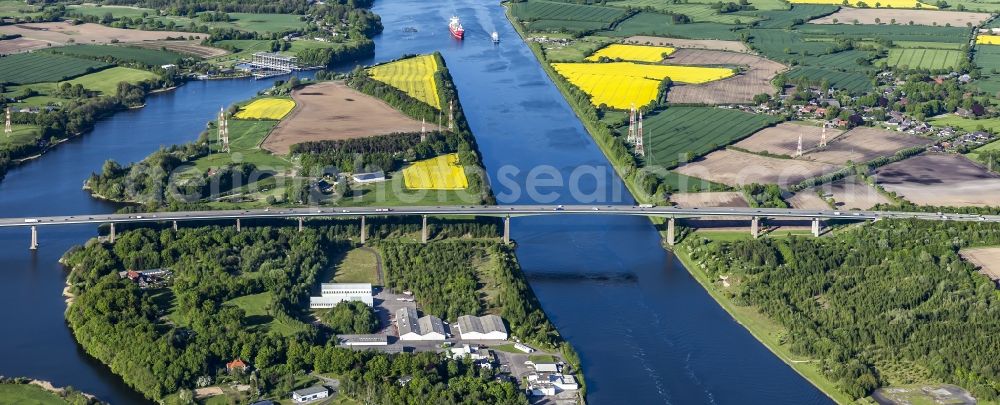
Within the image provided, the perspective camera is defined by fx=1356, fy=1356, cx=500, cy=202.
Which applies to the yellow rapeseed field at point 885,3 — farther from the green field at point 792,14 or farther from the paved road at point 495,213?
the paved road at point 495,213

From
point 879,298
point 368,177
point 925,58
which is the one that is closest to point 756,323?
point 879,298

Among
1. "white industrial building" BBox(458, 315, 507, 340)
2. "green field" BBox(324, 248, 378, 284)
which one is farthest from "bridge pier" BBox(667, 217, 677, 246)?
"white industrial building" BBox(458, 315, 507, 340)

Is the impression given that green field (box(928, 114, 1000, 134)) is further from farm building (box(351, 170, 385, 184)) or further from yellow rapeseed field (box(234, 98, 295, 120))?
yellow rapeseed field (box(234, 98, 295, 120))

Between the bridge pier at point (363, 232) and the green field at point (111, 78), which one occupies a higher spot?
the green field at point (111, 78)

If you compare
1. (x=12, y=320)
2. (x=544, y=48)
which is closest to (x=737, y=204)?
(x=12, y=320)

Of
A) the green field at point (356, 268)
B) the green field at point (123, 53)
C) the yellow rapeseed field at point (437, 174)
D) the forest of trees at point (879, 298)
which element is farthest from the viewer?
the green field at point (123, 53)

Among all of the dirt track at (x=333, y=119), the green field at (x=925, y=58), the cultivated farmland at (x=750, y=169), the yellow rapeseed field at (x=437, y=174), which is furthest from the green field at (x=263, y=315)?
the green field at (x=925, y=58)
